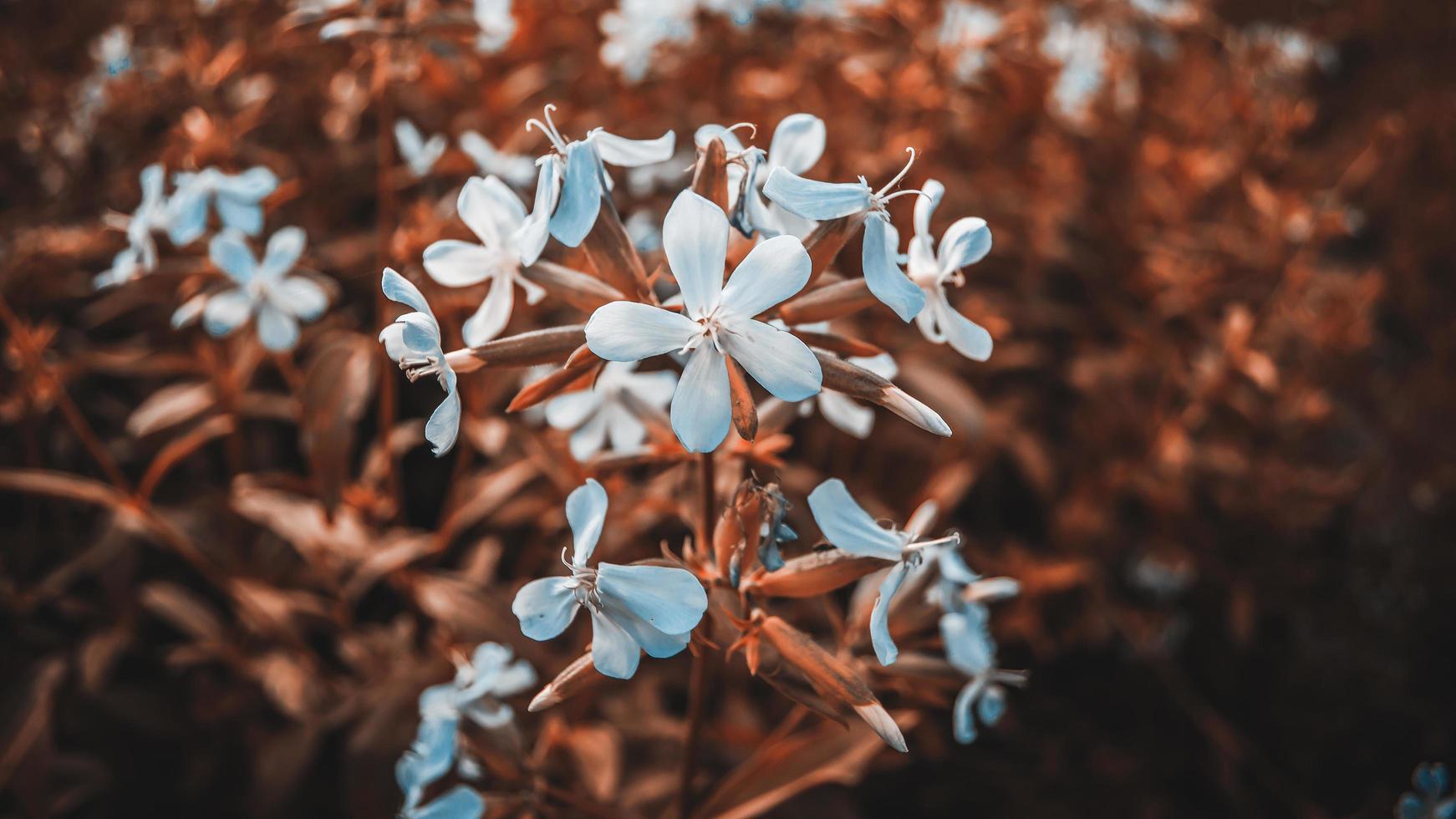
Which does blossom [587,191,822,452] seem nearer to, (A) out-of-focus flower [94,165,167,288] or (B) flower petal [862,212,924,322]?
(B) flower petal [862,212,924,322]

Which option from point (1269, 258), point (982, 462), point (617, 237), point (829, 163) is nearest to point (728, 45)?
point (829, 163)

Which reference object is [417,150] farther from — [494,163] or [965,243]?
[965,243]

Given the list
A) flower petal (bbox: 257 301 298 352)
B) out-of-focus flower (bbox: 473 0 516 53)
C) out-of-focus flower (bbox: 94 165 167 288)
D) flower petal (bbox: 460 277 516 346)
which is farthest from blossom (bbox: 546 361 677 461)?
out-of-focus flower (bbox: 473 0 516 53)

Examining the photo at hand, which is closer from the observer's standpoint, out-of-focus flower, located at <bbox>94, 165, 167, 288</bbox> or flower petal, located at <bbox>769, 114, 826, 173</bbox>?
flower petal, located at <bbox>769, 114, 826, 173</bbox>

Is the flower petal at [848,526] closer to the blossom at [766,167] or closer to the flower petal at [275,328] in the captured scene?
the blossom at [766,167]

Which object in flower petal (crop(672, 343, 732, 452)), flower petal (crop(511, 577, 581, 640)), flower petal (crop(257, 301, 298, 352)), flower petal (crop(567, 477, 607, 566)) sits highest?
flower petal (crop(672, 343, 732, 452))

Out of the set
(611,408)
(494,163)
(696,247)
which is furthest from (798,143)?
(494,163)
